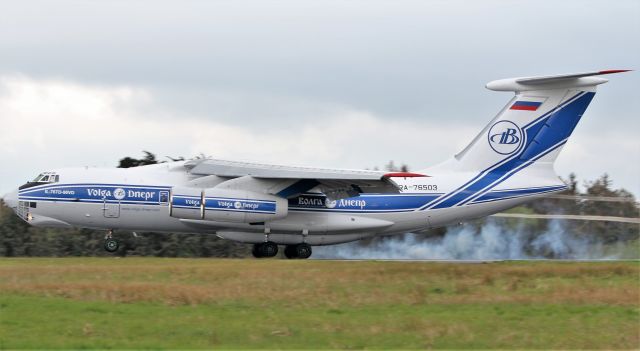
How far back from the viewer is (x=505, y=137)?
71.4 feet

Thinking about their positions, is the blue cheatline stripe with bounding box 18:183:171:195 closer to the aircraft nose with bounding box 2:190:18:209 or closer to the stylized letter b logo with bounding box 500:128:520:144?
the aircraft nose with bounding box 2:190:18:209

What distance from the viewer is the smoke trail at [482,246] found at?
24.9 m

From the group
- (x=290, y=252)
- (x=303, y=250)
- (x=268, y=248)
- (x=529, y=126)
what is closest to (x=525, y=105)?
(x=529, y=126)

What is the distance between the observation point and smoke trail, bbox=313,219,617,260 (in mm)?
24859

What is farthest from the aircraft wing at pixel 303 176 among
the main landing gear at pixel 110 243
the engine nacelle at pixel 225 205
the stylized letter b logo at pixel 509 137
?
the stylized letter b logo at pixel 509 137

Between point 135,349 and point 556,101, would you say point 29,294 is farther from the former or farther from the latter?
point 556,101

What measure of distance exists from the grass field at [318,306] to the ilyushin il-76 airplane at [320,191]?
3.21 meters

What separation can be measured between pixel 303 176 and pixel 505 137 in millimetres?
5112

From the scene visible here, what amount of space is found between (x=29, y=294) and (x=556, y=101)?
13133mm

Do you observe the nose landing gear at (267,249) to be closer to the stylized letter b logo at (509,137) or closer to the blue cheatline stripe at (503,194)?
the blue cheatline stripe at (503,194)

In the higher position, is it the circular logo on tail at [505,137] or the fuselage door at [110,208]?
the circular logo on tail at [505,137]

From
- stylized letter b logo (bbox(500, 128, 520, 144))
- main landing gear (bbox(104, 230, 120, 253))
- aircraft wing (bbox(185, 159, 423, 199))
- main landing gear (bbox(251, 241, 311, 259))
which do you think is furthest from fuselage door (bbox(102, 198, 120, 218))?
stylized letter b logo (bbox(500, 128, 520, 144))

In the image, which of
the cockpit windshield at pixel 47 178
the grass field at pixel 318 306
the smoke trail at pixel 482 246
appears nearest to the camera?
the grass field at pixel 318 306

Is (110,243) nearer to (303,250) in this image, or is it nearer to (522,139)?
(303,250)
